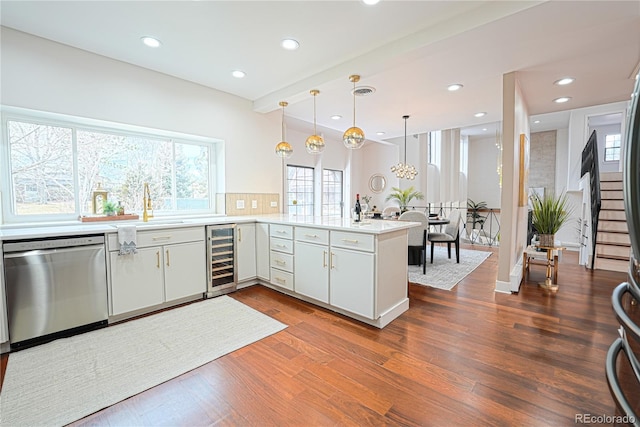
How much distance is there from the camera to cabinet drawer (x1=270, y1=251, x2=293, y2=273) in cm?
329

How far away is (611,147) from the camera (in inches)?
319

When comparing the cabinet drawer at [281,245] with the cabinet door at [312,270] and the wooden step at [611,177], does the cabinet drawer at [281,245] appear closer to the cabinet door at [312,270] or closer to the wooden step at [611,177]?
the cabinet door at [312,270]

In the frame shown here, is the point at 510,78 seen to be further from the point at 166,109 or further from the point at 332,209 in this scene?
the point at 332,209

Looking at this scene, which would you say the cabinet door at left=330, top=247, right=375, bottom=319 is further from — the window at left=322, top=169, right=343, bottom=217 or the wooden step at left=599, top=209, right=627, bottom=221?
the window at left=322, top=169, right=343, bottom=217

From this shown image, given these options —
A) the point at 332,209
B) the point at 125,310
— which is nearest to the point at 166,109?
the point at 125,310

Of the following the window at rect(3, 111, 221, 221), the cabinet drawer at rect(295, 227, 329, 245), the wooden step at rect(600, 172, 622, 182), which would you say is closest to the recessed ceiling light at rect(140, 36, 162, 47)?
the window at rect(3, 111, 221, 221)

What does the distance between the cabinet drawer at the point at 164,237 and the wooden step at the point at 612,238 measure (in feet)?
21.0

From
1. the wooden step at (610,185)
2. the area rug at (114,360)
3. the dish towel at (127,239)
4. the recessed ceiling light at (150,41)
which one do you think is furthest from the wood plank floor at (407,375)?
the wooden step at (610,185)

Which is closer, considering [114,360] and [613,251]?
[114,360]

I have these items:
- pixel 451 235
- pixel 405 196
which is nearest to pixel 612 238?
pixel 451 235

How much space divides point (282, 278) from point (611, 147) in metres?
10.3

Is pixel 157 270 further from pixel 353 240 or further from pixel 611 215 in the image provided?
pixel 611 215

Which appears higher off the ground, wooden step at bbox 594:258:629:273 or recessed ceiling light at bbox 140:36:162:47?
recessed ceiling light at bbox 140:36:162:47

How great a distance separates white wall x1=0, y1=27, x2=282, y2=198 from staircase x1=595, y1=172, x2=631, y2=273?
18.2ft
